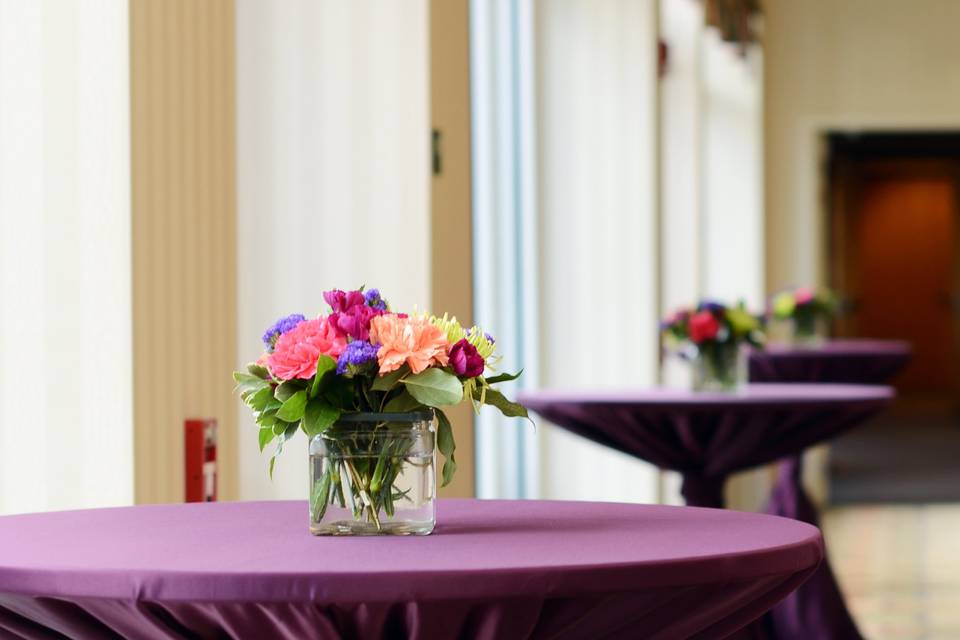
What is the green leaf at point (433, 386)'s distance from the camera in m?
2.00

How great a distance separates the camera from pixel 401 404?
2.04 m

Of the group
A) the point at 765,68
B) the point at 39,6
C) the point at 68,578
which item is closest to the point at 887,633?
the point at 39,6

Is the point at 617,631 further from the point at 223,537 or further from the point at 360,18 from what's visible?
the point at 360,18

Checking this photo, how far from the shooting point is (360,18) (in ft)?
12.7

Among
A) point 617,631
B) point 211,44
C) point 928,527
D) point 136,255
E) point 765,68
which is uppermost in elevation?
point 765,68

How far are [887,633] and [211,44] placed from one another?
371 cm

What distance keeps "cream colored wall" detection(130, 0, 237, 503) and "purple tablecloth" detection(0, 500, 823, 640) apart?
80cm

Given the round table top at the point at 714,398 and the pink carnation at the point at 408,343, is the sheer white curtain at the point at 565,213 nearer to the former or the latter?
the round table top at the point at 714,398

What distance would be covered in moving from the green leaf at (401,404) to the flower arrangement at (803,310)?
6930 millimetres

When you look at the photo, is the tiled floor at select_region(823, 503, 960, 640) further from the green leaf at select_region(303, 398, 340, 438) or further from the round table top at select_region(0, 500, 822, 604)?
the green leaf at select_region(303, 398, 340, 438)

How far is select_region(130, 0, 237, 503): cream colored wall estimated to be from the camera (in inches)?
108

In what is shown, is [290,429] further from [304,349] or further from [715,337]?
[715,337]

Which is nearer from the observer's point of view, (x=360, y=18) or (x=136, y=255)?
(x=136, y=255)

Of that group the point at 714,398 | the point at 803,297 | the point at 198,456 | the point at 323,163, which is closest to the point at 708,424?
the point at 714,398
